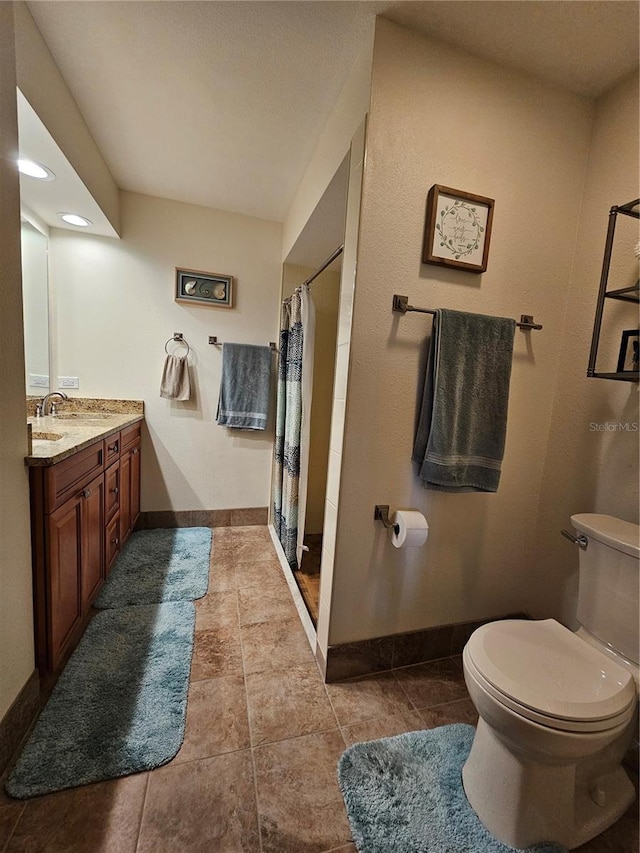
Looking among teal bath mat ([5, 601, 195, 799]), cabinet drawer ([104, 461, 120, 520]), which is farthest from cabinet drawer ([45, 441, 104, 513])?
teal bath mat ([5, 601, 195, 799])

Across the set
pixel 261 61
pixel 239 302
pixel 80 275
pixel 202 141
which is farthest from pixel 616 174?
pixel 80 275

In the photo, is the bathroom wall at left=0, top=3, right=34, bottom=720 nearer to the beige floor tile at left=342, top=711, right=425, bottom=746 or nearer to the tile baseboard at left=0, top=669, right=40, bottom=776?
the tile baseboard at left=0, top=669, right=40, bottom=776

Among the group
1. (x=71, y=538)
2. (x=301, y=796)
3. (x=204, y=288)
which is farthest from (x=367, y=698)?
(x=204, y=288)

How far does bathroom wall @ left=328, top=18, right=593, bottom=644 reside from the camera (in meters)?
1.21

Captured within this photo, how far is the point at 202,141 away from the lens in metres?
1.79

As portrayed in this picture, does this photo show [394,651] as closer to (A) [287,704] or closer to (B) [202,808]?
(A) [287,704]

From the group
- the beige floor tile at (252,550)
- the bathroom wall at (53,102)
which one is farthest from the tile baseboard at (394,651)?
the bathroom wall at (53,102)

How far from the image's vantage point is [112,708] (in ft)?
3.99

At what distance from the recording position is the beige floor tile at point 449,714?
49.9 inches

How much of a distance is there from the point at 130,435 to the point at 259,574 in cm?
126

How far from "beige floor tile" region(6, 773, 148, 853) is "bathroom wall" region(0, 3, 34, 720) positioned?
8.9 inches

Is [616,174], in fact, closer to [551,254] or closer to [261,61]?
[551,254]

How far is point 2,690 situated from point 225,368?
203 cm

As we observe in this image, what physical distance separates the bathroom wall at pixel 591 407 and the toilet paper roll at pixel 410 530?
72cm
